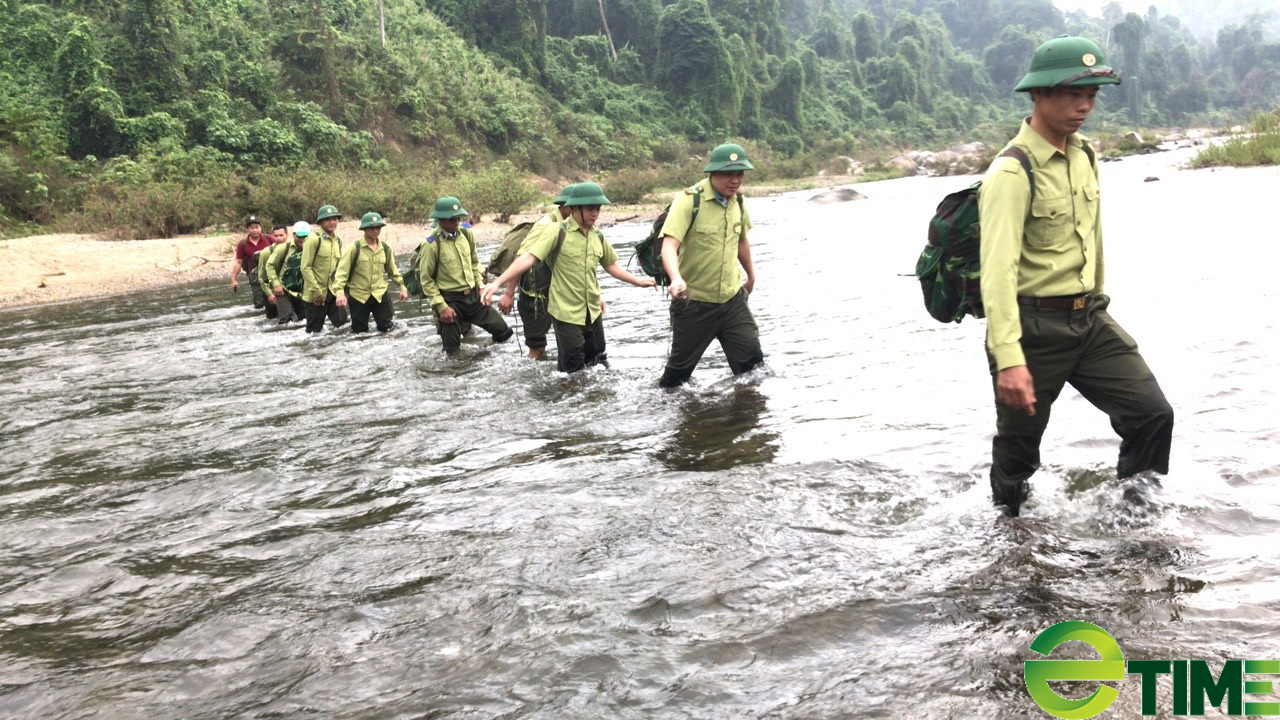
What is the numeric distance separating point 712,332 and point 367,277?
232 inches

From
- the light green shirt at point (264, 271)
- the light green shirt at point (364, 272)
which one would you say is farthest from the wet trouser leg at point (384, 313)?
the light green shirt at point (264, 271)

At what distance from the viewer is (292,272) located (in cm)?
1330

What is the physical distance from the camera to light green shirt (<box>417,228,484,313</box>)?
31.9 feet

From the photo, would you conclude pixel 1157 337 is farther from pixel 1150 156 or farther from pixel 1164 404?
pixel 1150 156

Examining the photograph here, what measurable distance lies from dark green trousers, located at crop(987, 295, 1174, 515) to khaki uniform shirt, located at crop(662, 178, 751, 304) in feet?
9.99

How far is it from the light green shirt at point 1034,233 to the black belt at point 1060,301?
2 cm

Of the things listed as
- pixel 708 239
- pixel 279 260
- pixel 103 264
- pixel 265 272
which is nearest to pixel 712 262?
pixel 708 239

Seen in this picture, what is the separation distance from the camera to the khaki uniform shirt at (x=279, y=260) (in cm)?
1337

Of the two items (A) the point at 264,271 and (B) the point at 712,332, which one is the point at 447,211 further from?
(A) the point at 264,271

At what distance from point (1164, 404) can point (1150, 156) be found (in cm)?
5027

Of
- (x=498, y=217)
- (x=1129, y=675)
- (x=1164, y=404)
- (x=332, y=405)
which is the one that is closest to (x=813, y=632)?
(x=1129, y=675)

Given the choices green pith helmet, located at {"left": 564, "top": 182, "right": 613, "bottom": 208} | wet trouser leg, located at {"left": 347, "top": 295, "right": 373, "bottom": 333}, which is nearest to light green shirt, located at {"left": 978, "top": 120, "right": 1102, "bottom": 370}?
green pith helmet, located at {"left": 564, "top": 182, "right": 613, "bottom": 208}

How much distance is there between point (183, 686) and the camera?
3516 mm

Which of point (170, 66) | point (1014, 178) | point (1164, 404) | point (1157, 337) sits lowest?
point (1157, 337)
